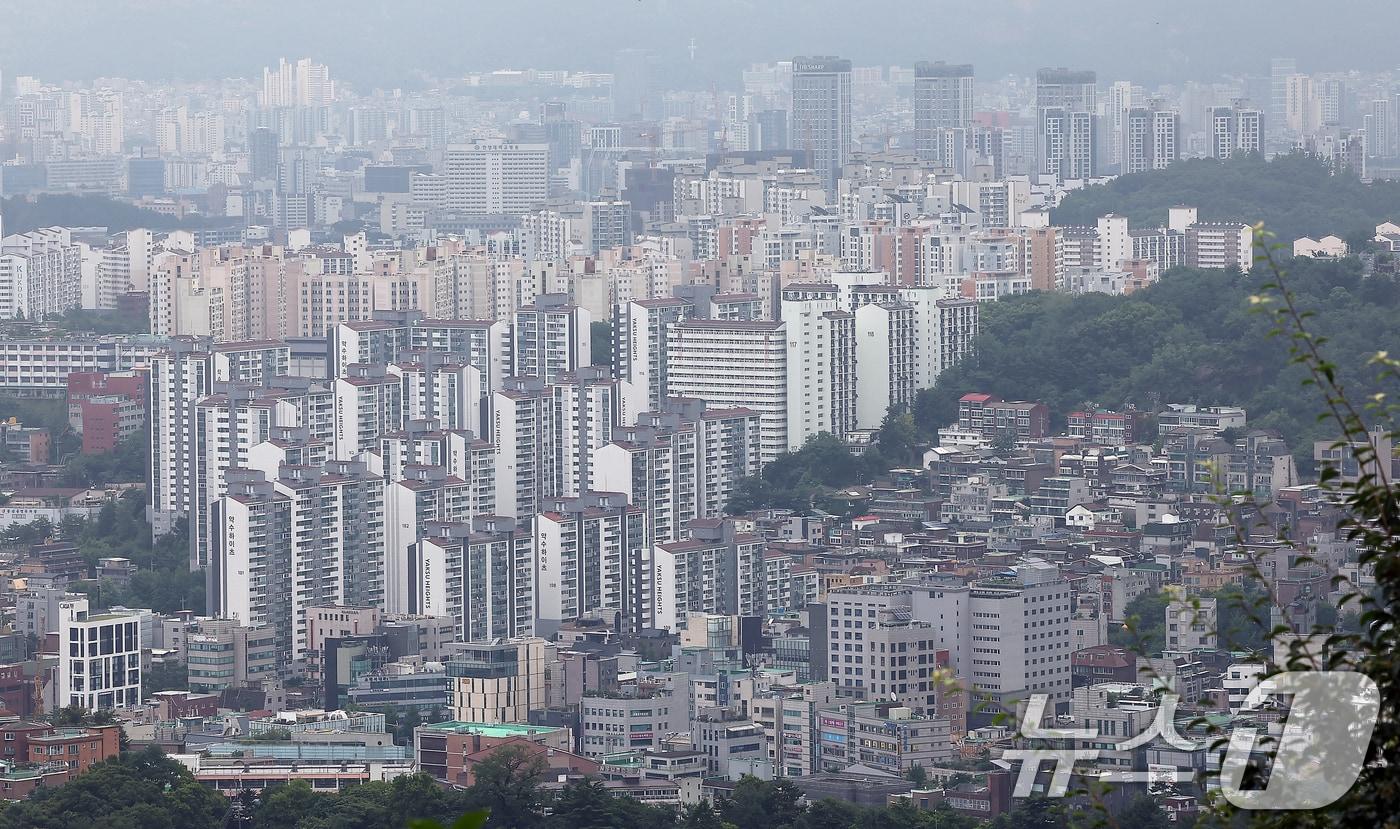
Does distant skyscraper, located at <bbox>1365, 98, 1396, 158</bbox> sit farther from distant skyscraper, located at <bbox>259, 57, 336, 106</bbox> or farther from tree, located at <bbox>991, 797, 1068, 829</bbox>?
tree, located at <bbox>991, 797, 1068, 829</bbox>

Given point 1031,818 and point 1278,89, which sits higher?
point 1278,89

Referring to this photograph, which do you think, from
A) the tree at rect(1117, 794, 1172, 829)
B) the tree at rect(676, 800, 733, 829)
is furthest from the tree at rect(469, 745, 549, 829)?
the tree at rect(1117, 794, 1172, 829)

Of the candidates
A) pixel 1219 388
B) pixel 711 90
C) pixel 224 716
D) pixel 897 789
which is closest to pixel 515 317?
pixel 1219 388

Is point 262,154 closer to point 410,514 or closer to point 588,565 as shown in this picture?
point 410,514

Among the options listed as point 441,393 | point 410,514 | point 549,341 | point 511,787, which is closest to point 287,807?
point 511,787

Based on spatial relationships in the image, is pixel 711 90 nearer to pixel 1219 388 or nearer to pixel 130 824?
pixel 1219 388

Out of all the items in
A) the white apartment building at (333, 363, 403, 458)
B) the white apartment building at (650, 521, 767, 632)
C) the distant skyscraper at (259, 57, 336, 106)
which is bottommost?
the white apartment building at (650, 521, 767, 632)
